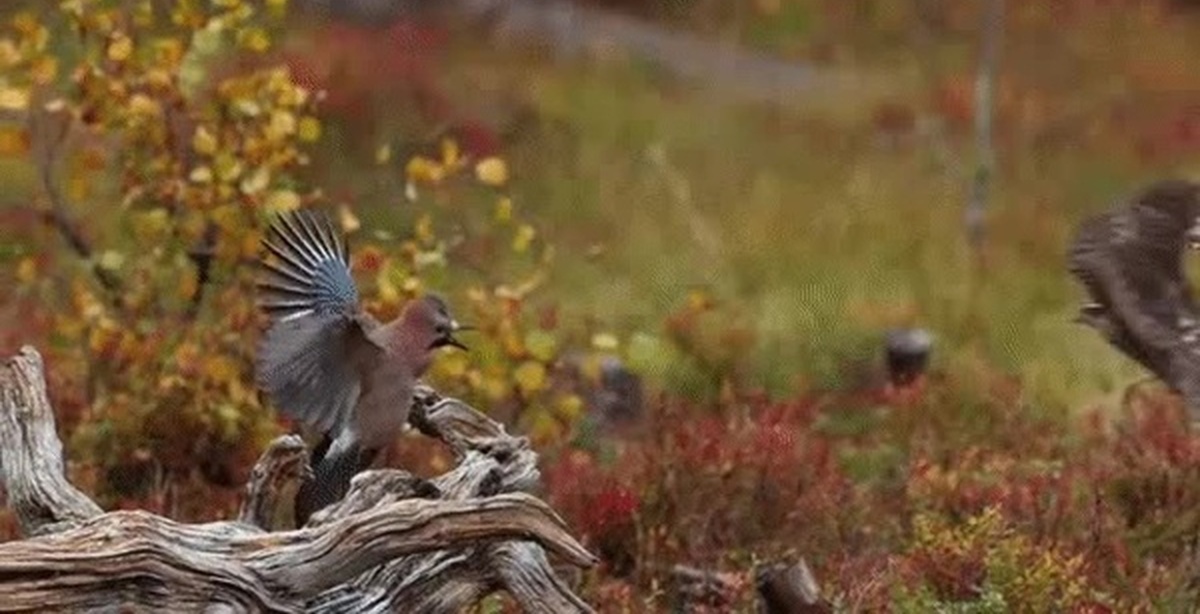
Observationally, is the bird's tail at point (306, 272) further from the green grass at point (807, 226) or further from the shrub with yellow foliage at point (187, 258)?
the green grass at point (807, 226)

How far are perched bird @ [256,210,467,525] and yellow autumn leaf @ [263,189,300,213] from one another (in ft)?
6.30

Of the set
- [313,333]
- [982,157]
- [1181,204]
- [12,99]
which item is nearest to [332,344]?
[313,333]

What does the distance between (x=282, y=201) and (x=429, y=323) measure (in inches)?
87.7

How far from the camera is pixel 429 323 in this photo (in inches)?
252

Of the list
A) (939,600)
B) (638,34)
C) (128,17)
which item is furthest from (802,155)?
(939,600)

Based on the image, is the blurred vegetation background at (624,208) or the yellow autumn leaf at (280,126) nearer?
the yellow autumn leaf at (280,126)

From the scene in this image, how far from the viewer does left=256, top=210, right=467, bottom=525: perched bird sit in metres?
6.36

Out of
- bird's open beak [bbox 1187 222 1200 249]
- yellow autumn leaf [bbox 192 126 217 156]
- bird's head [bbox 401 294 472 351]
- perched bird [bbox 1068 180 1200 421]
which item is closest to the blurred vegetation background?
yellow autumn leaf [bbox 192 126 217 156]

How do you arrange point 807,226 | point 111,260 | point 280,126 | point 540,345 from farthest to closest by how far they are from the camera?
1. point 807,226
2. point 111,260
3. point 540,345
4. point 280,126

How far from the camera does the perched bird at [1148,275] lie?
696cm

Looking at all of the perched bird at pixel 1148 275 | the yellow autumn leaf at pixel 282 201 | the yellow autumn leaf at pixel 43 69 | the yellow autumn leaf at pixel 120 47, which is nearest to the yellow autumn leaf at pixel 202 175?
the yellow autumn leaf at pixel 282 201

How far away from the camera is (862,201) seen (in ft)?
52.2

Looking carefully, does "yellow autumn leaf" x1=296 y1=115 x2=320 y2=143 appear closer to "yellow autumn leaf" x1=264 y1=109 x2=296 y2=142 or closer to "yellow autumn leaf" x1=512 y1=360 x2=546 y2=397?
Result: "yellow autumn leaf" x1=264 y1=109 x2=296 y2=142

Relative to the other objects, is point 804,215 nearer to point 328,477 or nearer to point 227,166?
point 227,166
